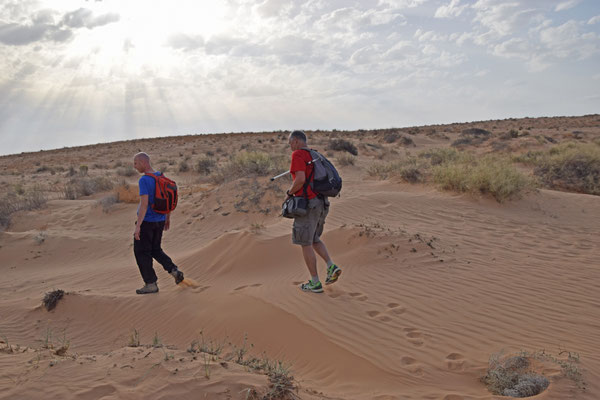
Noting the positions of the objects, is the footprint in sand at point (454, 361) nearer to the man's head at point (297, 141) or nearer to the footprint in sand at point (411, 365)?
the footprint in sand at point (411, 365)

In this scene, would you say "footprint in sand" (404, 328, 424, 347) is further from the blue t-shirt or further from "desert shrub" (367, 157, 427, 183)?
"desert shrub" (367, 157, 427, 183)

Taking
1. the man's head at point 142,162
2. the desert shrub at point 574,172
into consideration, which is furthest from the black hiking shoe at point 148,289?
the desert shrub at point 574,172

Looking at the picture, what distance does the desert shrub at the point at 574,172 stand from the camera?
45.1 feet

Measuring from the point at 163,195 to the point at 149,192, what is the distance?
0.19 meters

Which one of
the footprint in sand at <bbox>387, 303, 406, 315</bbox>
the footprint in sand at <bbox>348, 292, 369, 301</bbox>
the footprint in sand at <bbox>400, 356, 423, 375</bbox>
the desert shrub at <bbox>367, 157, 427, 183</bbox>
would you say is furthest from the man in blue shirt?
the desert shrub at <bbox>367, 157, 427, 183</bbox>

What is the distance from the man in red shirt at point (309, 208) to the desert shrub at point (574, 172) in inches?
481

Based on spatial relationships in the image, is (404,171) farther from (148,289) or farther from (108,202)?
(148,289)

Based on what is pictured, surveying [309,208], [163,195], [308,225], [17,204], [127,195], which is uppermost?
[163,195]

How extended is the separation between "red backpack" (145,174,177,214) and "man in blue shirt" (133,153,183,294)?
6 centimetres

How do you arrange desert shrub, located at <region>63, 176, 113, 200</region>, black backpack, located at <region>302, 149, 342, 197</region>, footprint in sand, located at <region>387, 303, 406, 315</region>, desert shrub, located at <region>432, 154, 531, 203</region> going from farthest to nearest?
1. desert shrub, located at <region>63, 176, 113, 200</region>
2. desert shrub, located at <region>432, 154, 531, 203</region>
3. footprint in sand, located at <region>387, 303, 406, 315</region>
4. black backpack, located at <region>302, 149, 342, 197</region>

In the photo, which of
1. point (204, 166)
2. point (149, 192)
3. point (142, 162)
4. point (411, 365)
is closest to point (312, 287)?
point (411, 365)

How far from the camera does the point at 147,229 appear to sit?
19.3 feet

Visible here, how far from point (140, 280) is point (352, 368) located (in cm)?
496

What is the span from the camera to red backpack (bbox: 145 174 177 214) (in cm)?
563
